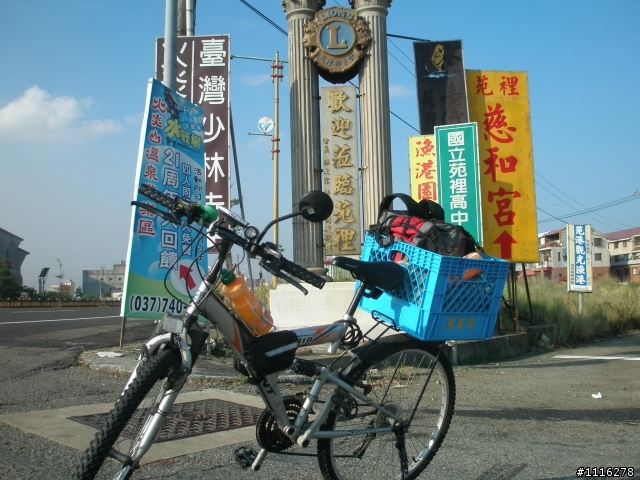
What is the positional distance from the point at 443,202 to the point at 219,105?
355 centimetres

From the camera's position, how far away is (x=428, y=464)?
3.61 meters

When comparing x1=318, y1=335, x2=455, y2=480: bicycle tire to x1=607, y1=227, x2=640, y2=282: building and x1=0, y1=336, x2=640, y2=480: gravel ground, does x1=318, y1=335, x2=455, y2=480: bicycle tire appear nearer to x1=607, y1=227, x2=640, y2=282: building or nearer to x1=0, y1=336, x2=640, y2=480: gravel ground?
x1=0, y1=336, x2=640, y2=480: gravel ground

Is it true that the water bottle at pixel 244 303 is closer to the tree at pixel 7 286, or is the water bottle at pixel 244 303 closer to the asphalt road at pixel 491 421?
the asphalt road at pixel 491 421

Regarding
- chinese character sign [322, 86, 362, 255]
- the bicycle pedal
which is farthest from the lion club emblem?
the bicycle pedal

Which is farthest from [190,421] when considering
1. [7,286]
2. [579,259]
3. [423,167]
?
[7,286]

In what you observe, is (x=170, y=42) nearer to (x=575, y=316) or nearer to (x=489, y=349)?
(x=489, y=349)

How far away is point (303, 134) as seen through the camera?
9.18m

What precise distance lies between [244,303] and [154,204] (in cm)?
408

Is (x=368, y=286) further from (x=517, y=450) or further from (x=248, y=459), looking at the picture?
(x=517, y=450)

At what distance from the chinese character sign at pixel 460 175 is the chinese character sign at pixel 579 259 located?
6895 mm

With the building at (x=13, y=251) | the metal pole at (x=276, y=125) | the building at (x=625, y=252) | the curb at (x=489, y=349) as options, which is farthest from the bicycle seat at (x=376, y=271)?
the building at (x=625, y=252)

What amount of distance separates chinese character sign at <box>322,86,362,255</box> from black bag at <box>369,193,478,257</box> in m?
5.43

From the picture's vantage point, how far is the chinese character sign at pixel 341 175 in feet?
30.1

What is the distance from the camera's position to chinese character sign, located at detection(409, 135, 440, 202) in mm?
9797
